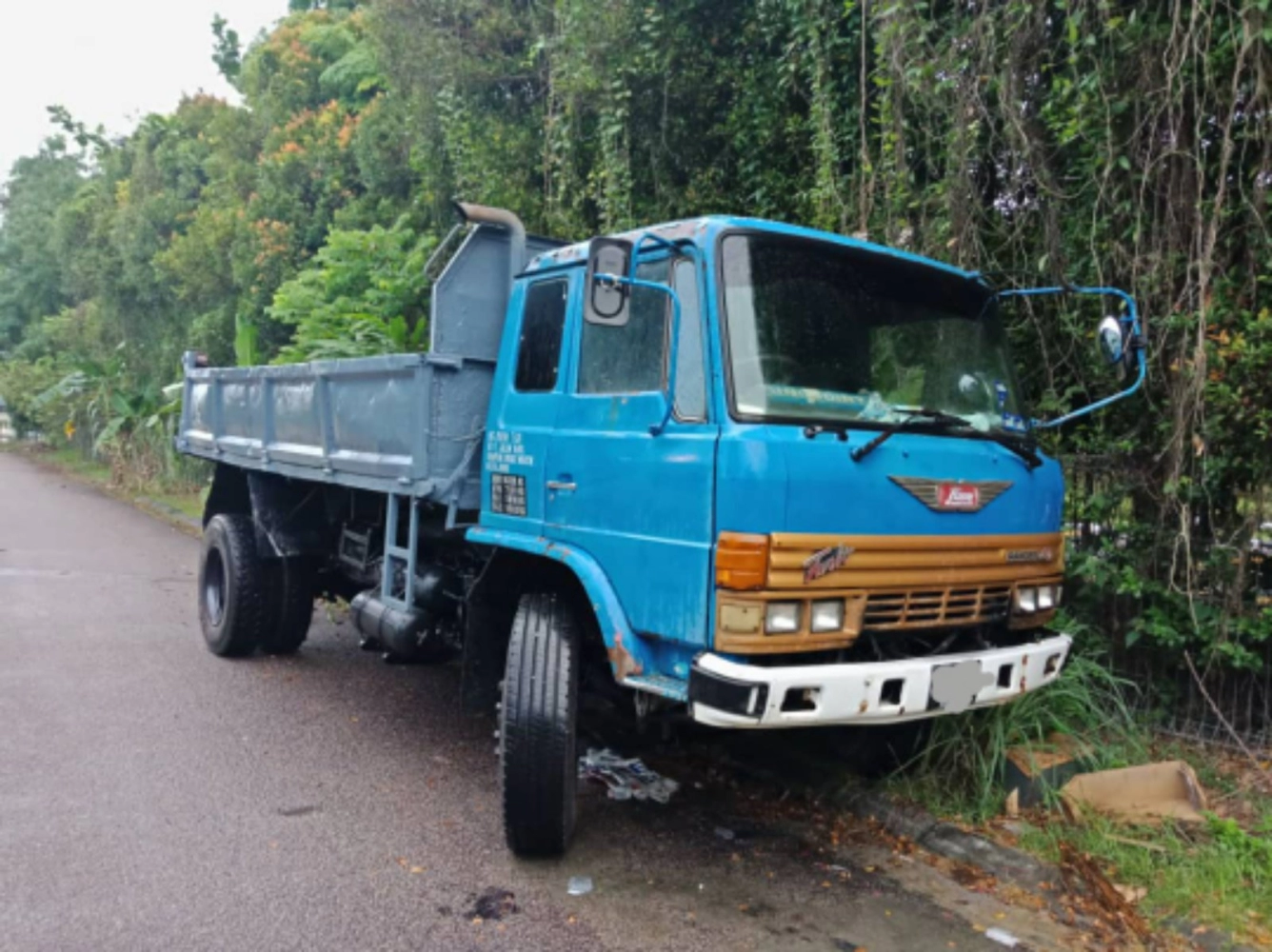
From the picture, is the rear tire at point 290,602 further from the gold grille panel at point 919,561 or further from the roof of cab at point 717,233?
the gold grille panel at point 919,561

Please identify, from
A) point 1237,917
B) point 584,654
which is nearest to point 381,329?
point 584,654

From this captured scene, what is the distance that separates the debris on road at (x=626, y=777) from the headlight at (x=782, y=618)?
1.69 m

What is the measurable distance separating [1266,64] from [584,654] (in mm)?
3884

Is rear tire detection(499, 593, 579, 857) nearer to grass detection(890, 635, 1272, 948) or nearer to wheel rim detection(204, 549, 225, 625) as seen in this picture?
grass detection(890, 635, 1272, 948)

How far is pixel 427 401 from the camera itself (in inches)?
182

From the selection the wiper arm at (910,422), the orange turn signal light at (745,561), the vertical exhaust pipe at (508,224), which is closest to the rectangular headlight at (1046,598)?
the wiper arm at (910,422)

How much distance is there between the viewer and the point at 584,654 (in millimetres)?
4332

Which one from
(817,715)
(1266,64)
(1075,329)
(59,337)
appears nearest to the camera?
(817,715)

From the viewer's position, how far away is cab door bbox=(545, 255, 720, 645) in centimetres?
350

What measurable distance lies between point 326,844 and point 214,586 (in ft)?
12.4

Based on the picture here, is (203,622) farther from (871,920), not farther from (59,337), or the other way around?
(59,337)

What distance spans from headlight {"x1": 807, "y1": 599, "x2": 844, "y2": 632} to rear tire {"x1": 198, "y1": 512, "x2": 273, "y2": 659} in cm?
464

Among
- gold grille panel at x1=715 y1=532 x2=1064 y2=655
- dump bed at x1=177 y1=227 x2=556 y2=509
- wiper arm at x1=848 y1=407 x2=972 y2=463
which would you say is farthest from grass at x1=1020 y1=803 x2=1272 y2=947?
dump bed at x1=177 y1=227 x2=556 y2=509

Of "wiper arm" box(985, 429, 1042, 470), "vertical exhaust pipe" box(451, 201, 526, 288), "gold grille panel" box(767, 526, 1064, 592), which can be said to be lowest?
"gold grille panel" box(767, 526, 1064, 592)
